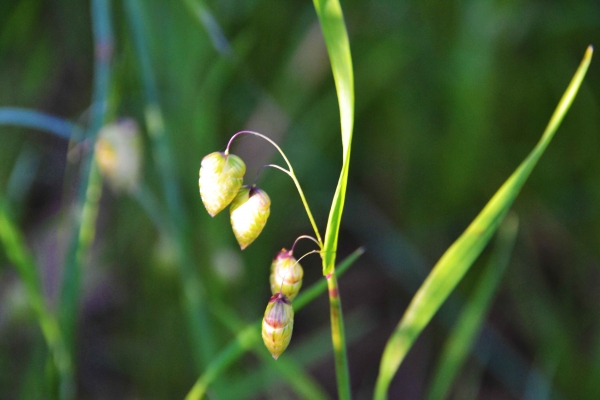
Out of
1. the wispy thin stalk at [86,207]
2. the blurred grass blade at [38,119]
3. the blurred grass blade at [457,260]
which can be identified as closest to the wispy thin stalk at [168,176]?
the wispy thin stalk at [86,207]

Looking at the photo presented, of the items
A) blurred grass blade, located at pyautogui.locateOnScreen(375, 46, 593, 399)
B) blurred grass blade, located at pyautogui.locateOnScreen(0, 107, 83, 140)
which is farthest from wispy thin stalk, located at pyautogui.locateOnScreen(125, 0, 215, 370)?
blurred grass blade, located at pyautogui.locateOnScreen(375, 46, 593, 399)

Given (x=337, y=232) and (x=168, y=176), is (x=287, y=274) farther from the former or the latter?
(x=168, y=176)

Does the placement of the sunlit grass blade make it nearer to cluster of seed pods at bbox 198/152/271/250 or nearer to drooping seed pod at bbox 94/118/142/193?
cluster of seed pods at bbox 198/152/271/250

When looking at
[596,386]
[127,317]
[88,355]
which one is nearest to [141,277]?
[127,317]

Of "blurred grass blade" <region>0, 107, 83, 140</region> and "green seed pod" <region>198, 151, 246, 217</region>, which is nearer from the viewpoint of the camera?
"green seed pod" <region>198, 151, 246, 217</region>

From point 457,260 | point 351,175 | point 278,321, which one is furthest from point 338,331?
point 351,175

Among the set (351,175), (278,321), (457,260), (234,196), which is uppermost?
(234,196)

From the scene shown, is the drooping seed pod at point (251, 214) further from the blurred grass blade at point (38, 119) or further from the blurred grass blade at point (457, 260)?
the blurred grass blade at point (38, 119)
